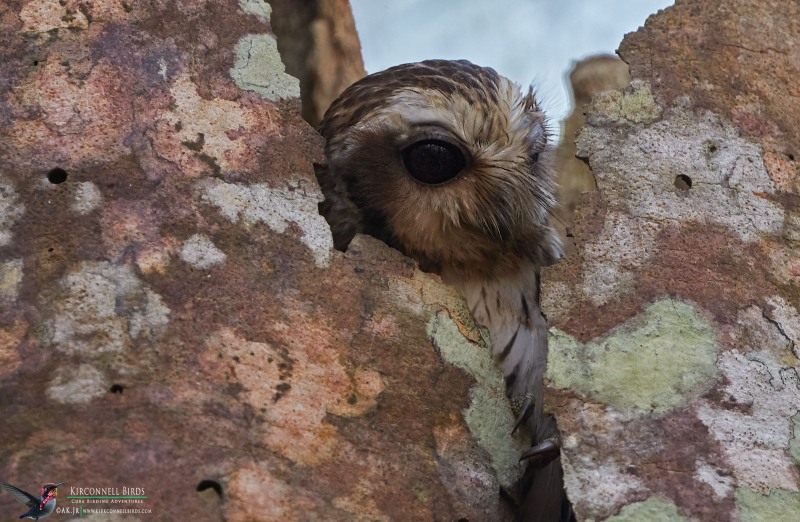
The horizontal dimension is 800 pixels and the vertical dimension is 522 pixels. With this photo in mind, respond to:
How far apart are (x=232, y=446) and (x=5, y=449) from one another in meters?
0.46

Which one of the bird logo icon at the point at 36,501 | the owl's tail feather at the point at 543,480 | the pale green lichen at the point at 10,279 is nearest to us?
the bird logo icon at the point at 36,501

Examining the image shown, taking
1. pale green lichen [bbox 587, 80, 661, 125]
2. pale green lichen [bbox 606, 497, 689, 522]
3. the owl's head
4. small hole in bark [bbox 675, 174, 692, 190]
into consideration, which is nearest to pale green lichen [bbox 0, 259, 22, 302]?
the owl's head

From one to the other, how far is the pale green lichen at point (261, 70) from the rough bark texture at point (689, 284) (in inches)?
34.7

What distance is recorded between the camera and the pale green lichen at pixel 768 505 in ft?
7.15

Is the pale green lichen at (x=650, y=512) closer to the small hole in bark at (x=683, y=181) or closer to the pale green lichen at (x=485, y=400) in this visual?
the pale green lichen at (x=485, y=400)

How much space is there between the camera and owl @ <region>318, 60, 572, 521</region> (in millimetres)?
3324

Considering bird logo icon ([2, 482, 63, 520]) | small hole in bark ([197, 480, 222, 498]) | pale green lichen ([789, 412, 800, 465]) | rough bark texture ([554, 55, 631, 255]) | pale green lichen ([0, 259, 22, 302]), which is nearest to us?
bird logo icon ([2, 482, 63, 520])

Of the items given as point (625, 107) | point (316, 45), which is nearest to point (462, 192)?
point (625, 107)

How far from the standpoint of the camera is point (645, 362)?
2.41m

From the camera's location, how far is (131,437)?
6.66 ft

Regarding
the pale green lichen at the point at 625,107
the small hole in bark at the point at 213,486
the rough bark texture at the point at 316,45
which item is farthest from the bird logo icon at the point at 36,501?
the rough bark texture at the point at 316,45

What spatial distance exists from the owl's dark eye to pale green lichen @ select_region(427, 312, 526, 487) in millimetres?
864

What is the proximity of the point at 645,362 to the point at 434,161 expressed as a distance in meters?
1.19

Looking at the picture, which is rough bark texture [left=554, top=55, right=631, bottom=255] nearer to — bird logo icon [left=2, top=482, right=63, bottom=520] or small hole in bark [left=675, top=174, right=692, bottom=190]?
small hole in bark [left=675, top=174, right=692, bottom=190]
